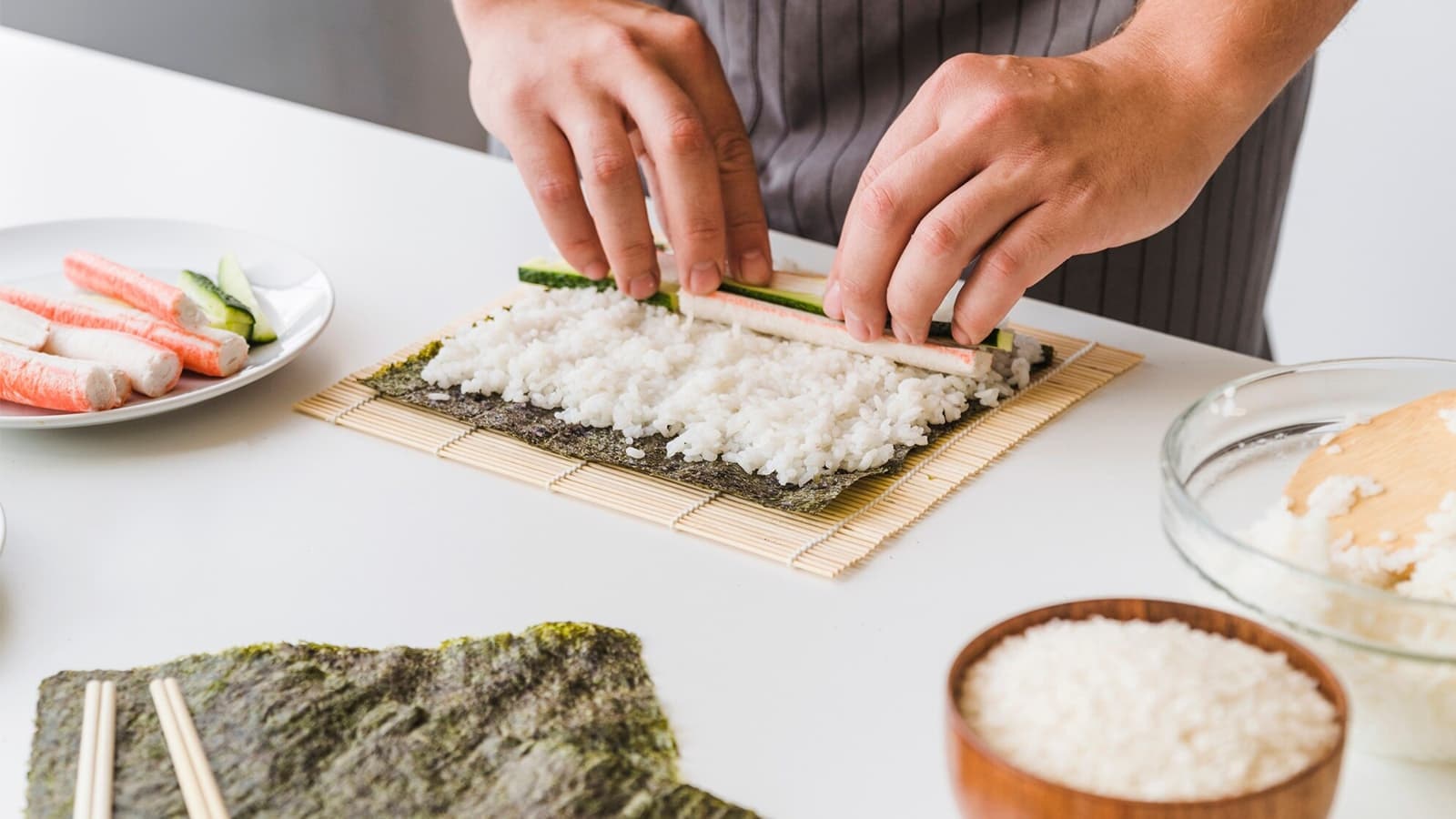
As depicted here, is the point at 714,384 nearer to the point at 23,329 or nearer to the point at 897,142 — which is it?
the point at 897,142

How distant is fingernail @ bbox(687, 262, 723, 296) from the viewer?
1394mm

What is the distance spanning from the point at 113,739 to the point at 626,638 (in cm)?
33

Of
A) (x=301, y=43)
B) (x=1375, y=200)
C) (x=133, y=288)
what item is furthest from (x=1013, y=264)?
(x=301, y=43)

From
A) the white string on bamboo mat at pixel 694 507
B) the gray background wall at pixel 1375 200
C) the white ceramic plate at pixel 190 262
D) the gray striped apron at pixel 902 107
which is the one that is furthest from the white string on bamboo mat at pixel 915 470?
the gray background wall at pixel 1375 200

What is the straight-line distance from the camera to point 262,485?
1.18 meters

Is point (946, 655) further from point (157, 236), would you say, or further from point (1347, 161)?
point (1347, 161)

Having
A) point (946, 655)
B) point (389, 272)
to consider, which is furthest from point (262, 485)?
point (946, 655)

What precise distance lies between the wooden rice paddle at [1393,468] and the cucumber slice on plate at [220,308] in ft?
3.13

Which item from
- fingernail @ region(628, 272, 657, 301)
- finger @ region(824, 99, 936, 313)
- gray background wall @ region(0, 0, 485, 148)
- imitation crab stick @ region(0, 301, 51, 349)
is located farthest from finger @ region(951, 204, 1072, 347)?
gray background wall @ region(0, 0, 485, 148)

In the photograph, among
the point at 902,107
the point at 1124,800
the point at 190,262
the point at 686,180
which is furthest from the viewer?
the point at 902,107

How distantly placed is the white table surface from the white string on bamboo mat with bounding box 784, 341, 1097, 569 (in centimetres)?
3

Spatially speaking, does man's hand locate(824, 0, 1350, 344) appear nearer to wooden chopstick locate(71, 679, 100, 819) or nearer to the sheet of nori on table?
the sheet of nori on table

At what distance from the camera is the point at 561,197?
1.46 meters

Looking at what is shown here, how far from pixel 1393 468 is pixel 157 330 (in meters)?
1.05
